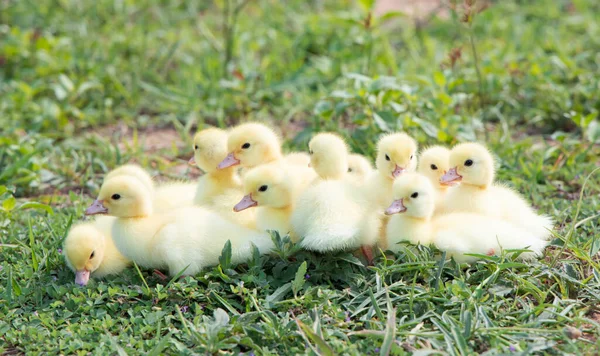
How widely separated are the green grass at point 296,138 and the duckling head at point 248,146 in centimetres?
62

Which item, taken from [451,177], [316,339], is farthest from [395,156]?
[316,339]

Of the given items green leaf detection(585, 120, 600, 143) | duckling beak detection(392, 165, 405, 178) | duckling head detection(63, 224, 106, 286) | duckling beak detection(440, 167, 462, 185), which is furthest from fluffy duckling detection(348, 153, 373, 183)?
green leaf detection(585, 120, 600, 143)

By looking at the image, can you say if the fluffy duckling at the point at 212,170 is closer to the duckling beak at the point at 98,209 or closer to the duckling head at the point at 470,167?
the duckling beak at the point at 98,209

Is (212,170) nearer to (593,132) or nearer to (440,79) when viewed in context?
(440,79)

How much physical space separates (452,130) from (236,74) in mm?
1807

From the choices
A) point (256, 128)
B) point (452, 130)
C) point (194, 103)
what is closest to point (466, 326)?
point (256, 128)

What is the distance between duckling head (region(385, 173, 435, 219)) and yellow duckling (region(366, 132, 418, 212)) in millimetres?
220

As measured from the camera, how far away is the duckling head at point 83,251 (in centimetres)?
372

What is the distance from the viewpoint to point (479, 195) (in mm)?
4035

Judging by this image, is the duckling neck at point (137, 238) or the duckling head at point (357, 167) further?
the duckling head at point (357, 167)

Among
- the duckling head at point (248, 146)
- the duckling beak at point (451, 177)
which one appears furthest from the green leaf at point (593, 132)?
the duckling head at point (248, 146)

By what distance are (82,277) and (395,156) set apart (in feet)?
5.35

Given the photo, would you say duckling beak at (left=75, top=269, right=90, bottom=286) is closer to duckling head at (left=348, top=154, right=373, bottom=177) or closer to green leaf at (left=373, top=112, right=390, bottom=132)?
duckling head at (left=348, top=154, right=373, bottom=177)


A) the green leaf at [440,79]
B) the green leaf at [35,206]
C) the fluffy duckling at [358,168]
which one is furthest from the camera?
the green leaf at [440,79]
